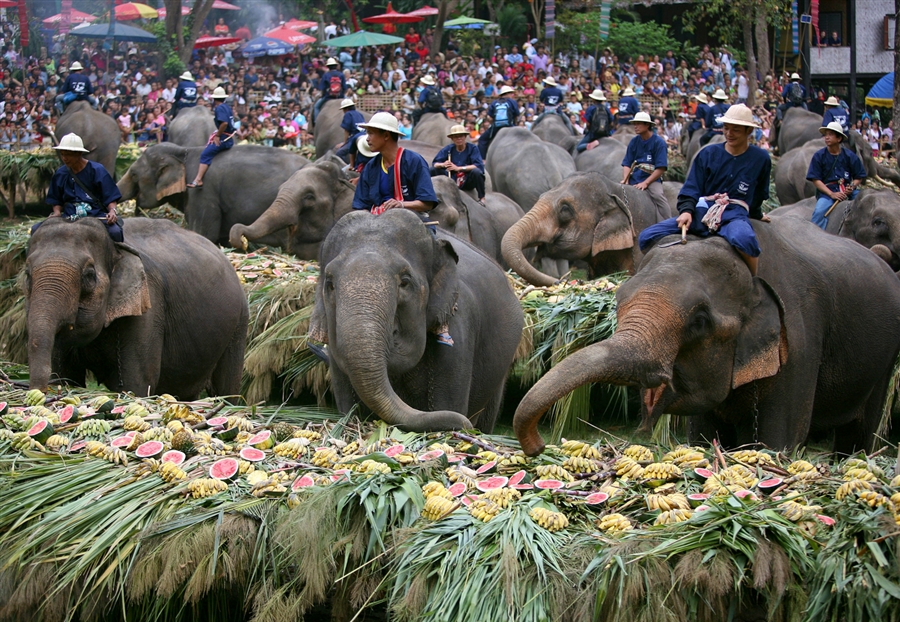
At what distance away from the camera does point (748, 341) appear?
19.6 ft

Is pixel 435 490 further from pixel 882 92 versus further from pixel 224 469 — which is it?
pixel 882 92

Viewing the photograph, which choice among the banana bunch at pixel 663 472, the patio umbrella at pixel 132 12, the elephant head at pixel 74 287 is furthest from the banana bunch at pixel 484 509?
the patio umbrella at pixel 132 12

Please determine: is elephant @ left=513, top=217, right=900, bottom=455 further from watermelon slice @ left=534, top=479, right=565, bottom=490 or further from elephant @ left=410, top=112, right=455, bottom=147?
elephant @ left=410, top=112, right=455, bottom=147

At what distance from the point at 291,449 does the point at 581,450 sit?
134 centimetres

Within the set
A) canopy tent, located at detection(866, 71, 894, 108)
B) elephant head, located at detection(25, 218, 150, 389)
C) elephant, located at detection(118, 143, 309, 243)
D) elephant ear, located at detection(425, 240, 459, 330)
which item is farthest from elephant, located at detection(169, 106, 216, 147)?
canopy tent, located at detection(866, 71, 894, 108)

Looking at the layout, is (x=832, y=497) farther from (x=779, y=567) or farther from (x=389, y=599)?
(x=389, y=599)

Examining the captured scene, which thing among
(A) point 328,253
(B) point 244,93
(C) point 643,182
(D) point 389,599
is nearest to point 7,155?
(B) point 244,93

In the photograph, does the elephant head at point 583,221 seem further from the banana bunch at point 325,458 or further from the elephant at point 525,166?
the banana bunch at point 325,458

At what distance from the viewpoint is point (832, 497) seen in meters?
4.25

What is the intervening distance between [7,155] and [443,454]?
15.1 metres

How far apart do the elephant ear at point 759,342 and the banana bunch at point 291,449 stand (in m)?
2.30

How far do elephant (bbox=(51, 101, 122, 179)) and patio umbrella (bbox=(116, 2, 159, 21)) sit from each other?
17970 mm

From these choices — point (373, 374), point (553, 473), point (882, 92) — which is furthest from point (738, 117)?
point (882, 92)

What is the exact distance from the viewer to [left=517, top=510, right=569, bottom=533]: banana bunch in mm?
4250
